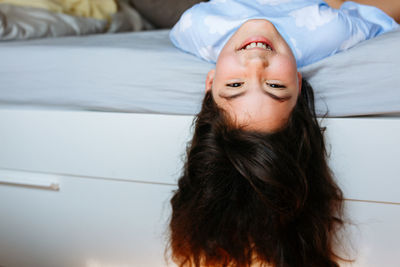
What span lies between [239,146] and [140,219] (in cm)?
35

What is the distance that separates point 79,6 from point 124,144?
77 cm

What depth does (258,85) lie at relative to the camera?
0.73 metres

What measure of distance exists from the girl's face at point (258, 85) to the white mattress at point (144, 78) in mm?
71

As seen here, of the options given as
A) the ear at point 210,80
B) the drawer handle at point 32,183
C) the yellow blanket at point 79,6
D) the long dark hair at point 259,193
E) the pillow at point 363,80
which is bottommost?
the drawer handle at point 32,183

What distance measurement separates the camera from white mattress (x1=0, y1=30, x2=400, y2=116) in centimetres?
74

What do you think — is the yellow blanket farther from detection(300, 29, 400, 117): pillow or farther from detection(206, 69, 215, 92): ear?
detection(300, 29, 400, 117): pillow

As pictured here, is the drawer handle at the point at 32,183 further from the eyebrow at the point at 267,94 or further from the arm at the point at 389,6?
the arm at the point at 389,6

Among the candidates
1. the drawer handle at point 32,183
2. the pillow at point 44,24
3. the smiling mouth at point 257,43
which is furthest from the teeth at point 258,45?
the pillow at point 44,24

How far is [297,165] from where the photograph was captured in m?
0.74

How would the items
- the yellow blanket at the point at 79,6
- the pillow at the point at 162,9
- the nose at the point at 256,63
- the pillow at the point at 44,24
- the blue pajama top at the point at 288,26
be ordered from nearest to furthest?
the nose at the point at 256,63 → the blue pajama top at the point at 288,26 → the pillow at the point at 44,24 → the yellow blanket at the point at 79,6 → the pillow at the point at 162,9

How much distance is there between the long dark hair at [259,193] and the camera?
0.74m

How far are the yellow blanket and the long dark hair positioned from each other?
807mm

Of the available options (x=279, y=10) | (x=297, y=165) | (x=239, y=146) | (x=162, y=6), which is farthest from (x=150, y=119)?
(x=162, y=6)

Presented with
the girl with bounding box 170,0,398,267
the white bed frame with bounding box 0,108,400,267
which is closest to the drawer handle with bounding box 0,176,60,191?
the white bed frame with bounding box 0,108,400,267
